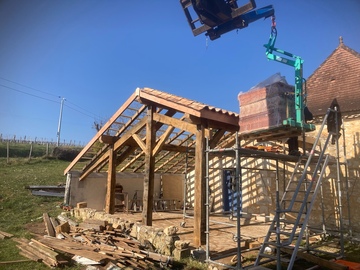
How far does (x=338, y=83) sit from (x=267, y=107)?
6389 mm

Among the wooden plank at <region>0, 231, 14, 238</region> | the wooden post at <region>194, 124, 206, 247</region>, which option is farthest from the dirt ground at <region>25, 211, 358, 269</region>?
the wooden plank at <region>0, 231, 14, 238</region>

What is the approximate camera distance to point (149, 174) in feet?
28.4

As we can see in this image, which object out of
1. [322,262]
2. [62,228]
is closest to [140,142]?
[62,228]

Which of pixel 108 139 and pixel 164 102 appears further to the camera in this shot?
pixel 108 139

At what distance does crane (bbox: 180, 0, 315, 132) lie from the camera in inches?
249

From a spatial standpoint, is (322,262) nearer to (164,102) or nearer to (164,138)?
(164,138)

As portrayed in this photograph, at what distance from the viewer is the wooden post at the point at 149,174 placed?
8492 mm

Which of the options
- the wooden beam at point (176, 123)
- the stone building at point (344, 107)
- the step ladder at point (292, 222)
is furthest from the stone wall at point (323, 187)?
the wooden beam at point (176, 123)

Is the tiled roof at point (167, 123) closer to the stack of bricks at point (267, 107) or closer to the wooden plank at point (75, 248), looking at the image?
the stack of bricks at point (267, 107)

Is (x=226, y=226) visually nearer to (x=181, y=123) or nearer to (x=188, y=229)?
(x=188, y=229)

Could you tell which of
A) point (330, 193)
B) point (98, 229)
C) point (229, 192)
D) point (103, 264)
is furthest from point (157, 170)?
point (103, 264)

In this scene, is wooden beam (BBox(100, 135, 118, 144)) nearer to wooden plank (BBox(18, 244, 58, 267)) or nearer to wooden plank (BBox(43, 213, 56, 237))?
wooden plank (BBox(43, 213, 56, 237))

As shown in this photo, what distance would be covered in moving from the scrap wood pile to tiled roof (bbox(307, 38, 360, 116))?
828 cm

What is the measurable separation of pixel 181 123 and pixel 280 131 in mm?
2741
